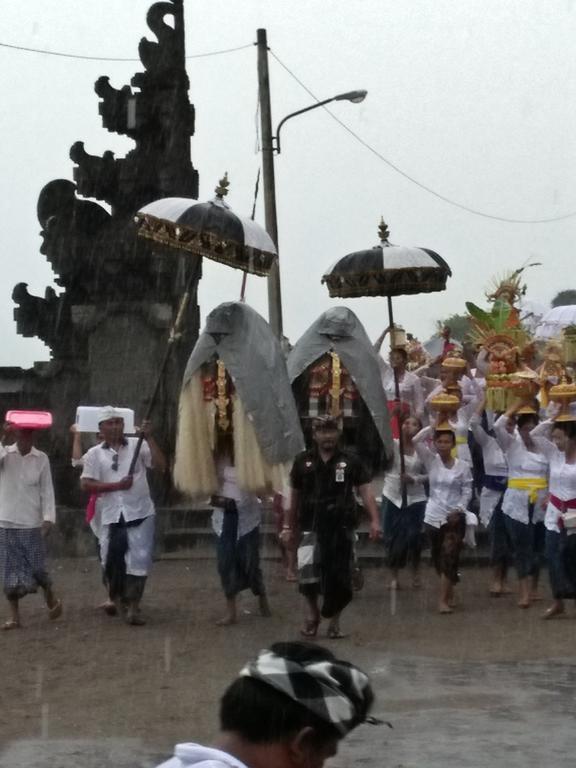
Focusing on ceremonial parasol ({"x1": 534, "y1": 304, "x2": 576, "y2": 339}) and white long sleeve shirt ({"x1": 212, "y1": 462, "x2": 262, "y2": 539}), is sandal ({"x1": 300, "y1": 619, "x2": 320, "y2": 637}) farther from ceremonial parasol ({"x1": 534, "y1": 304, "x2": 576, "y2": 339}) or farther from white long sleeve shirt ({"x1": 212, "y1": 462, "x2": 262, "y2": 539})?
ceremonial parasol ({"x1": 534, "y1": 304, "x2": 576, "y2": 339})

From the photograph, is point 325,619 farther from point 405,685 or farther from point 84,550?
point 84,550

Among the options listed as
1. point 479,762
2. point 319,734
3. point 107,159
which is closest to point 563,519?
point 479,762

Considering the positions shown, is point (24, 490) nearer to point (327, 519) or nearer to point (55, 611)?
point (55, 611)

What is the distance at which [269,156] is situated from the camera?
2294 centimetres

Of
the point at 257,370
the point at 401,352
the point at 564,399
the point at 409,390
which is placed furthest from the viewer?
the point at 409,390

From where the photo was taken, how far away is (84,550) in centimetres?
1598

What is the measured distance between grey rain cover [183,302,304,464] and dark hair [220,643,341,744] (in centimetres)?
868

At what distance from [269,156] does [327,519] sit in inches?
507

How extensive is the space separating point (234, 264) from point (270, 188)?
10.8 meters

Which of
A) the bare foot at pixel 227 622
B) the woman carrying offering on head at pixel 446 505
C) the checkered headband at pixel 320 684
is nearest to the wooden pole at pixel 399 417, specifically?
the woman carrying offering on head at pixel 446 505

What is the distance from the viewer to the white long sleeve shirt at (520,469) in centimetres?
1227

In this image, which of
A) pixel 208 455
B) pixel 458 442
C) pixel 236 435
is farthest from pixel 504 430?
pixel 208 455

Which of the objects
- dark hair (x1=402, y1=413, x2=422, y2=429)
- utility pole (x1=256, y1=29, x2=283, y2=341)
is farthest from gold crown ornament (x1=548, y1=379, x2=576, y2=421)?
utility pole (x1=256, y1=29, x2=283, y2=341)

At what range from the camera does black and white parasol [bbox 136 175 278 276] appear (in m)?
11.8
